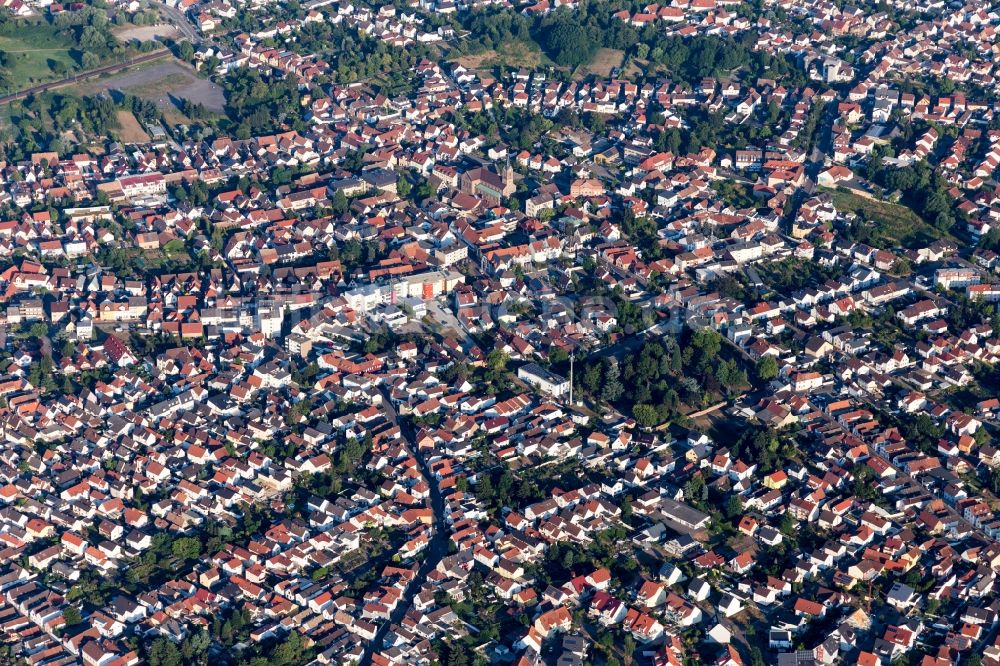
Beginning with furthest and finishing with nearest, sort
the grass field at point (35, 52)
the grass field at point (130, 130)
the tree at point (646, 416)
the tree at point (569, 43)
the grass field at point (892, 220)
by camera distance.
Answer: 1. the tree at point (569, 43)
2. the grass field at point (35, 52)
3. the grass field at point (130, 130)
4. the grass field at point (892, 220)
5. the tree at point (646, 416)

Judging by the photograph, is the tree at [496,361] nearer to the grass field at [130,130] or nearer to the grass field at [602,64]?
the grass field at [130,130]

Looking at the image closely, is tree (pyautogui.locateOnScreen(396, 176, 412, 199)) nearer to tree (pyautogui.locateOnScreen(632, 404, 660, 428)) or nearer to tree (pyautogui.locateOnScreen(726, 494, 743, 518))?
tree (pyautogui.locateOnScreen(632, 404, 660, 428))

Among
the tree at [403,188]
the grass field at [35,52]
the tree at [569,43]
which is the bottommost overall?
the tree at [403,188]

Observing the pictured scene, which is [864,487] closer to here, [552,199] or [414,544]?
[414,544]

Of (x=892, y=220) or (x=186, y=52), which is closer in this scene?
(x=892, y=220)

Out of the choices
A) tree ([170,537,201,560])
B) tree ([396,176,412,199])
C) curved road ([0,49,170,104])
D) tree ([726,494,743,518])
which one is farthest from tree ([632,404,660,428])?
curved road ([0,49,170,104])

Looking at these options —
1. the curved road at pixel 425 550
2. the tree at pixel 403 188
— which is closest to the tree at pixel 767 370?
the curved road at pixel 425 550

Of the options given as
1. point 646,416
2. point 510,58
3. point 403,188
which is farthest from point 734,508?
point 510,58

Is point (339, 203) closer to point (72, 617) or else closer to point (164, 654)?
point (72, 617)
